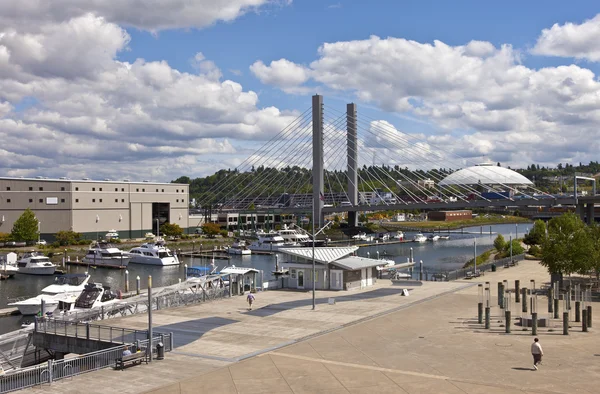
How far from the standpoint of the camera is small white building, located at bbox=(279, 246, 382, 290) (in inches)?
1553

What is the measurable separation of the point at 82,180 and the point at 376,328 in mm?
86802

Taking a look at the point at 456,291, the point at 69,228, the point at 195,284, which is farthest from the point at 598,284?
the point at 69,228

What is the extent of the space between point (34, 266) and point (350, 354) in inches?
2249

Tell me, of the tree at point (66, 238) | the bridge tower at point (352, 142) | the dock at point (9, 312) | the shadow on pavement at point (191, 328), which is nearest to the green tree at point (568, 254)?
the shadow on pavement at point (191, 328)

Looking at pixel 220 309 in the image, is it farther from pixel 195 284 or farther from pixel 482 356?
pixel 482 356

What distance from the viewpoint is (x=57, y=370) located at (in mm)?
19969

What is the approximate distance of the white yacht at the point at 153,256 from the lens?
80.0 m

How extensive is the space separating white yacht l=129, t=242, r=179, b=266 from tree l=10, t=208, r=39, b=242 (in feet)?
63.6

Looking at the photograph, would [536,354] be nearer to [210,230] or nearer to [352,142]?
[352,142]

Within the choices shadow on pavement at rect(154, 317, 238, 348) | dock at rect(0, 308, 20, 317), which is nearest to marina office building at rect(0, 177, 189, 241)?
dock at rect(0, 308, 20, 317)

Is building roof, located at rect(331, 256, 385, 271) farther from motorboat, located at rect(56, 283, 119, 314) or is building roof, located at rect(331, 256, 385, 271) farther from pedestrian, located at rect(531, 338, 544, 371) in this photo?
pedestrian, located at rect(531, 338, 544, 371)

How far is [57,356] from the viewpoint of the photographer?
30.3 metres

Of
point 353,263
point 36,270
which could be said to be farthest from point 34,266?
point 353,263

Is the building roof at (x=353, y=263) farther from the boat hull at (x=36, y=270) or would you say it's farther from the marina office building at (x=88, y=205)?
the marina office building at (x=88, y=205)
